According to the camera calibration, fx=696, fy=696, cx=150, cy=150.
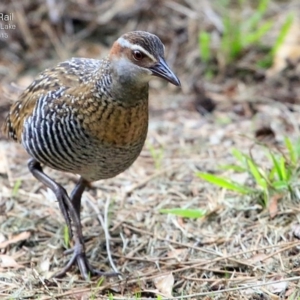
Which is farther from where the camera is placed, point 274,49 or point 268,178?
point 274,49

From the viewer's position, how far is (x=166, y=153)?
4.90 m

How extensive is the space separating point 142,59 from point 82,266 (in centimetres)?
116

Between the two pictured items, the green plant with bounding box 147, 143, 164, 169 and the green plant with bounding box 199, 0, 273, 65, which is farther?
the green plant with bounding box 199, 0, 273, 65

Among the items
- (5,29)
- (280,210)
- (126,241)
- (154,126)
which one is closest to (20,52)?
(5,29)

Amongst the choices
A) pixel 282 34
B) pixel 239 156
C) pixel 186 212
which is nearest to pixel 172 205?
pixel 186 212

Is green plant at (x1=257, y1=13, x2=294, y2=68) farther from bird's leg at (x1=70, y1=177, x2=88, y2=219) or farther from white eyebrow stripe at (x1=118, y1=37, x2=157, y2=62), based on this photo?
white eyebrow stripe at (x1=118, y1=37, x2=157, y2=62)

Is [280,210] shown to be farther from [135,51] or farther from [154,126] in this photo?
[154,126]

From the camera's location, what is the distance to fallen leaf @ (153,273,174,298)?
11.0ft

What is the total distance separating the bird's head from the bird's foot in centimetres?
100

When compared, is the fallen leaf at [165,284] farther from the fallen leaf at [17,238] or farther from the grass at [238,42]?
the grass at [238,42]

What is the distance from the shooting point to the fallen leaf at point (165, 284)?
3.34 meters

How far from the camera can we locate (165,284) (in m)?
3.41

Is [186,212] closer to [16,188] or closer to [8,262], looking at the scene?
[8,262]

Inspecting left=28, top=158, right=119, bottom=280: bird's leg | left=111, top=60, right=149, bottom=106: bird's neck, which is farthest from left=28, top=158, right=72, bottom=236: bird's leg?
left=111, top=60, right=149, bottom=106: bird's neck
